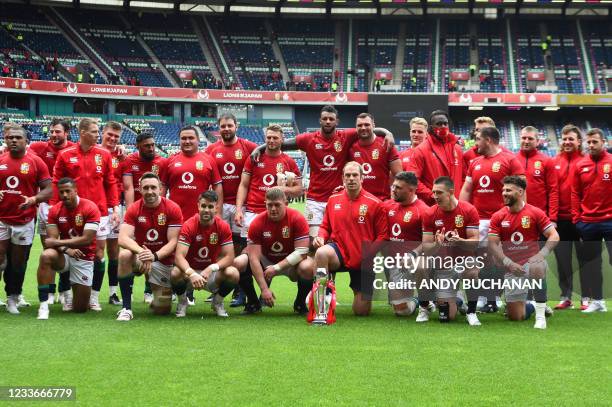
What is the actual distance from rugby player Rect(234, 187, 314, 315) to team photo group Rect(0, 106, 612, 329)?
16mm

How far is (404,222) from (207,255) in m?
2.20

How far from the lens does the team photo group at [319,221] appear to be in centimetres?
772

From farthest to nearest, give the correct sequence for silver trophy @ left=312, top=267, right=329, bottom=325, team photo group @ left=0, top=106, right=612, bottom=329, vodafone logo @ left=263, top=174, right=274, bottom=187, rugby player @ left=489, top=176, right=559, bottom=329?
vodafone logo @ left=263, top=174, right=274, bottom=187, team photo group @ left=0, top=106, right=612, bottom=329, rugby player @ left=489, top=176, right=559, bottom=329, silver trophy @ left=312, top=267, right=329, bottom=325

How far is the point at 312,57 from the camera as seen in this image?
51.3 m

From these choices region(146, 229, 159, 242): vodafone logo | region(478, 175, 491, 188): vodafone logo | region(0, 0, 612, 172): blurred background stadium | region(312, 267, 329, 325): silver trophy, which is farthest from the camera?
region(0, 0, 612, 172): blurred background stadium

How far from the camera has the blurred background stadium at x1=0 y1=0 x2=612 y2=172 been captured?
46.4 metres

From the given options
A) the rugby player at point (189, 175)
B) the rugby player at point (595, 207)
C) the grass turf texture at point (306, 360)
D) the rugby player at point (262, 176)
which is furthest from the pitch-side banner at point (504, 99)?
the grass turf texture at point (306, 360)

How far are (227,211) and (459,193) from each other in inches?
117

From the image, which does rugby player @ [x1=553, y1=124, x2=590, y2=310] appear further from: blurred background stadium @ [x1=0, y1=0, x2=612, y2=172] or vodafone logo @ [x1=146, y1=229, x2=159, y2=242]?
blurred background stadium @ [x1=0, y1=0, x2=612, y2=172]

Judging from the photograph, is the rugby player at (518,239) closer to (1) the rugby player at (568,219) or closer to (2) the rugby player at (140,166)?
(1) the rugby player at (568,219)

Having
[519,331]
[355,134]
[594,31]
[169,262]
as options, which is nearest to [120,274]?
[169,262]

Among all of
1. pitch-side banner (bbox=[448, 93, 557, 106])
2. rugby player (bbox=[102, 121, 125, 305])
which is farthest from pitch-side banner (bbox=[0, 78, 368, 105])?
rugby player (bbox=[102, 121, 125, 305])

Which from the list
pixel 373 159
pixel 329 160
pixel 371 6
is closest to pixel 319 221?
pixel 329 160

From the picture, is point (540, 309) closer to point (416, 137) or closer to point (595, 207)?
point (595, 207)
